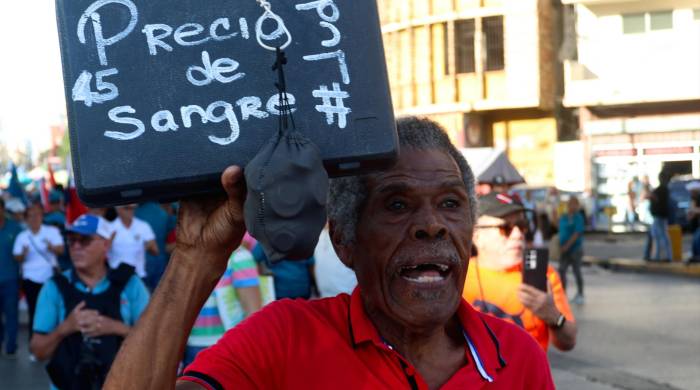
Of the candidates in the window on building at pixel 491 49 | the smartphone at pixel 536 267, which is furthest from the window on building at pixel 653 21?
the smartphone at pixel 536 267

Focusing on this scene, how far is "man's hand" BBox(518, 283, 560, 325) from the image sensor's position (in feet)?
14.8

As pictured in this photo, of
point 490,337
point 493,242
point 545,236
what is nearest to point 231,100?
point 490,337

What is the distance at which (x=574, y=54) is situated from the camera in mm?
37719

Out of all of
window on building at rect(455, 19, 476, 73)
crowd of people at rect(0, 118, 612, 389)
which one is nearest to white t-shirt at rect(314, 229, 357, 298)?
crowd of people at rect(0, 118, 612, 389)

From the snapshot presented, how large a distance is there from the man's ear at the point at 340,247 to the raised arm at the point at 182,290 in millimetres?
472

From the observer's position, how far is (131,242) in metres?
9.43

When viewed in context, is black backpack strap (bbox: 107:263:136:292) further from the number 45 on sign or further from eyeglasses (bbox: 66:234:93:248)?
the number 45 on sign

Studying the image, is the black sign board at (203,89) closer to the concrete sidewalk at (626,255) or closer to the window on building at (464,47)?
the concrete sidewalk at (626,255)

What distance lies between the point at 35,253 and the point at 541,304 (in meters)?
8.17

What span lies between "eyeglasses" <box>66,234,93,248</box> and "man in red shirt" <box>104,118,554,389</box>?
3.48 metres

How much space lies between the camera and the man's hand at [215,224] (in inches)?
75.8

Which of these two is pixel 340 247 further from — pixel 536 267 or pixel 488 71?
pixel 488 71

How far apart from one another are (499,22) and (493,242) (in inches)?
1353

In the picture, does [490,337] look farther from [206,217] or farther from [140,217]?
[140,217]
